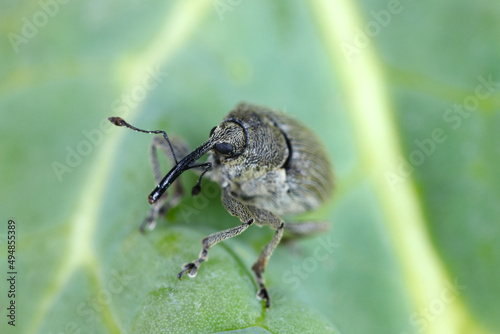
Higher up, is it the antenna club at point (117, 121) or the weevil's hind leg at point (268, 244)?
the antenna club at point (117, 121)

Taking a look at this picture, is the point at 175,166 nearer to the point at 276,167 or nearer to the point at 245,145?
the point at 245,145

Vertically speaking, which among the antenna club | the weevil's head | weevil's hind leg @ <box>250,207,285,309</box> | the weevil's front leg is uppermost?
the antenna club

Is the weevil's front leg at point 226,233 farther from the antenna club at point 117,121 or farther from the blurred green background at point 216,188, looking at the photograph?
the antenna club at point 117,121

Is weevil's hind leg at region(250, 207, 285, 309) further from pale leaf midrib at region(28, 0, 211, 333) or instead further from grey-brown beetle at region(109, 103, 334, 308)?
pale leaf midrib at region(28, 0, 211, 333)

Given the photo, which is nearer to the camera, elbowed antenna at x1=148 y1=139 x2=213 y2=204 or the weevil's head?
elbowed antenna at x1=148 y1=139 x2=213 y2=204

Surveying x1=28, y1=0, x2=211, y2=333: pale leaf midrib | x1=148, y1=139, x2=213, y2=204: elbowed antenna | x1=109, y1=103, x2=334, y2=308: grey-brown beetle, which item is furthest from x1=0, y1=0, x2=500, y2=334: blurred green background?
x1=148, y1=139, x2=213, y2=204: elbowed antenna

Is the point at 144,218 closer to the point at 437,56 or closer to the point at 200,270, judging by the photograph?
the point at 200,270

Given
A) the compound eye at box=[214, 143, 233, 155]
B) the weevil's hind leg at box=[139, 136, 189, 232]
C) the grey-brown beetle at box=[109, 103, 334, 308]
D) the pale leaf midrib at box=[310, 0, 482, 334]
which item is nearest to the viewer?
the weevil's hind leg at box=[139, 136, 189, 232]

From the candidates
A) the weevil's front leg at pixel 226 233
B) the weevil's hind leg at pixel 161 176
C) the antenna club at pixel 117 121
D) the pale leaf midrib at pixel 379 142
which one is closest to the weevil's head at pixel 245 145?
the weevil's hind leg at pixel 161 176

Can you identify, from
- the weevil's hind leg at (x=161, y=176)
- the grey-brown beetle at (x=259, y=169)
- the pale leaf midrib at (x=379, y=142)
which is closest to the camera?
the weevil's hind leg at (x=161, y=176)

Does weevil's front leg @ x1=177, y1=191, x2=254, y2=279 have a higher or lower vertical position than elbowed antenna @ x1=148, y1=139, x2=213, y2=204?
lower
